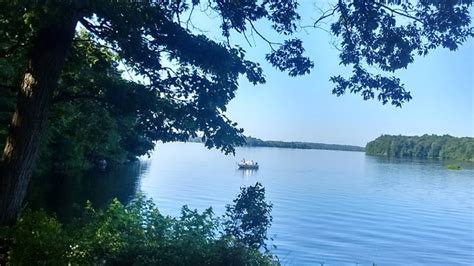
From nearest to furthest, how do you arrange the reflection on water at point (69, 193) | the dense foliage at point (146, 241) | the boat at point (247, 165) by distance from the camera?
the dense foliage at point (146, 241) → the reflection on water at point (69, 193) → the boat at point (247, 165)

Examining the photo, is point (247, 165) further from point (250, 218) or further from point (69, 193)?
point (250, 218)

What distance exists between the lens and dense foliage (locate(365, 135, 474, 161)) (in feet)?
455

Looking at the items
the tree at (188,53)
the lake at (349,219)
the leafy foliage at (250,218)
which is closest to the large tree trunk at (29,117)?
the tree at (188,53)

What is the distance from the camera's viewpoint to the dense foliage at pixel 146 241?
555 centimetres

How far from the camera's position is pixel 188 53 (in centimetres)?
679

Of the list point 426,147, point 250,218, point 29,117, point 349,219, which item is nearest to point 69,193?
A: point 349,219

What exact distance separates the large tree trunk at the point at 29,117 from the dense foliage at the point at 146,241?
361 mm

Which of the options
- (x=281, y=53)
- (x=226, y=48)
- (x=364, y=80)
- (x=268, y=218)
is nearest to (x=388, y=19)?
(x=364, y=80)

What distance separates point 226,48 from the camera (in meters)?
6.97

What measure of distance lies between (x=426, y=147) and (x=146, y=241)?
15924 cm

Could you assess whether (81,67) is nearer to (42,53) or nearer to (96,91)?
(96,91)

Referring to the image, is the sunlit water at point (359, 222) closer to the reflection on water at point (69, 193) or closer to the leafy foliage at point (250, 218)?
the reflection on water at point (69, 193)

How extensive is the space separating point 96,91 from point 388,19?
4293mm

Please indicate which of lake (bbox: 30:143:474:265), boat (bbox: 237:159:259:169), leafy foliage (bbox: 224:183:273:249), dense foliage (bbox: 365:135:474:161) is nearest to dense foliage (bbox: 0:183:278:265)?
leafy foliage (bbox: 224:183:273:249)
